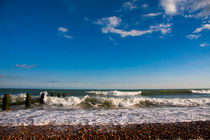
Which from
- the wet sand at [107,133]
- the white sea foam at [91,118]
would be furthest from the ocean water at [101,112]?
the wet sand at [107,133]

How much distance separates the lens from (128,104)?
14336mm

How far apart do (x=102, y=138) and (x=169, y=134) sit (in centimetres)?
237

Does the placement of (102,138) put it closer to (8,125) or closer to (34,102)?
(8,125)

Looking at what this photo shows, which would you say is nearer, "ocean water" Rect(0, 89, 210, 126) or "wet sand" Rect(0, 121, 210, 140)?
"wet sand" Rect(0, 121, 210, 140)

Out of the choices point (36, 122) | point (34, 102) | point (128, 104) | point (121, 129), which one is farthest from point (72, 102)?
point (121, 129)

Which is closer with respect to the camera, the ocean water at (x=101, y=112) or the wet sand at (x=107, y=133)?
the wet sand at (x=107, y=133)

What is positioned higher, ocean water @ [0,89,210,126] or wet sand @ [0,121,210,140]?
wet sand @ [0,121,210,140]

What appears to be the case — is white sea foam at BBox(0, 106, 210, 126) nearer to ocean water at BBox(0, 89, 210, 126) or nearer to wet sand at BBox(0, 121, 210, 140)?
ocean water at BBox(0, 89, 210, 126)

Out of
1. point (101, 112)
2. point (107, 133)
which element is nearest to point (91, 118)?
point (101, 112)

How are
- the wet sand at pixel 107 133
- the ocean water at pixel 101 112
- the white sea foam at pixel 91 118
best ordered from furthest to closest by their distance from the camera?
the ocean water at pixel 101 112
the white sea foam at pixel 91 118
the wet sand at pixel 107 133

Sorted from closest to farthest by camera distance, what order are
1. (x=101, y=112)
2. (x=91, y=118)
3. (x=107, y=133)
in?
(x=107, y=133) → (x=91, y=118) → (x=101, y=112)

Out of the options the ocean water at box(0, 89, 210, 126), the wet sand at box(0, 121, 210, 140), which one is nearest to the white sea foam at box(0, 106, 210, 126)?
the ocean water at box(0, 89, 210, 126)

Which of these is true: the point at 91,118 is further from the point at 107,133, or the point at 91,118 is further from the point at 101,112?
the point at 107,133

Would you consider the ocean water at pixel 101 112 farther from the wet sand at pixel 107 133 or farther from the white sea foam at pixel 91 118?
the wet sand at pixel 107 133
